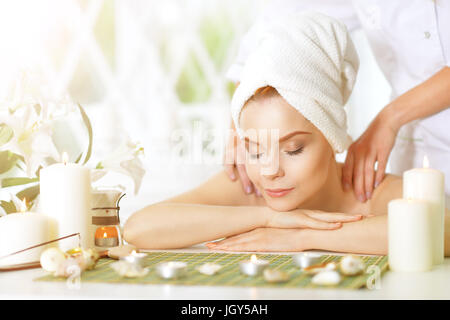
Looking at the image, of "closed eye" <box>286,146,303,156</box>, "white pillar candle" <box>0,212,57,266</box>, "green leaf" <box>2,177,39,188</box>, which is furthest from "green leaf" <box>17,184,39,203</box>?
"closed eye" <box>286,146,303,156</box>

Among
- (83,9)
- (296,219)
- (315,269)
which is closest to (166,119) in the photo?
(83,9)

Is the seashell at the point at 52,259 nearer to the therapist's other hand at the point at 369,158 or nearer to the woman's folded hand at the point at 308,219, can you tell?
the woman's folded hand at the point at 308,219

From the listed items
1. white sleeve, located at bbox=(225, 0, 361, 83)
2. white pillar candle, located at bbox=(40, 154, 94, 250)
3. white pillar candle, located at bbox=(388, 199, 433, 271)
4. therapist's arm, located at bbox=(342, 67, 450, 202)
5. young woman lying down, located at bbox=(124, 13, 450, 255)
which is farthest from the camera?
white sleeve, located at bbox=(225, 0, 361, 83)

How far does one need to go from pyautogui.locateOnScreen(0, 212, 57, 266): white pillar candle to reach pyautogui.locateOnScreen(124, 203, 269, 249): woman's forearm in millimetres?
257

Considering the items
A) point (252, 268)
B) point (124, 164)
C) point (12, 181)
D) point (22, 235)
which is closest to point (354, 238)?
point (252, 268)

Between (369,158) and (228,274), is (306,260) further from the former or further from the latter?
(369,158)

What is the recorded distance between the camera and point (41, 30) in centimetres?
360

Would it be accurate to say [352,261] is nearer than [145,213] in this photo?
Yes

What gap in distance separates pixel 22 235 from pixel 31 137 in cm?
27

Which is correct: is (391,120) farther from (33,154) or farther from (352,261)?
(33,154)

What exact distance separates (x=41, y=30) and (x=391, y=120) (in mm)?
2664

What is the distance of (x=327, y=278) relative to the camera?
873 millimetres

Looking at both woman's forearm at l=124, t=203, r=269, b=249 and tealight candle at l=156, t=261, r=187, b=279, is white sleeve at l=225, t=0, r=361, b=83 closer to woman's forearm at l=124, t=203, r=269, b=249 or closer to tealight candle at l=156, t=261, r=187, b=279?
woman's forearm at l=124, t=203, r=269, b=249

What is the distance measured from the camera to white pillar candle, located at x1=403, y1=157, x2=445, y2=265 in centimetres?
105
